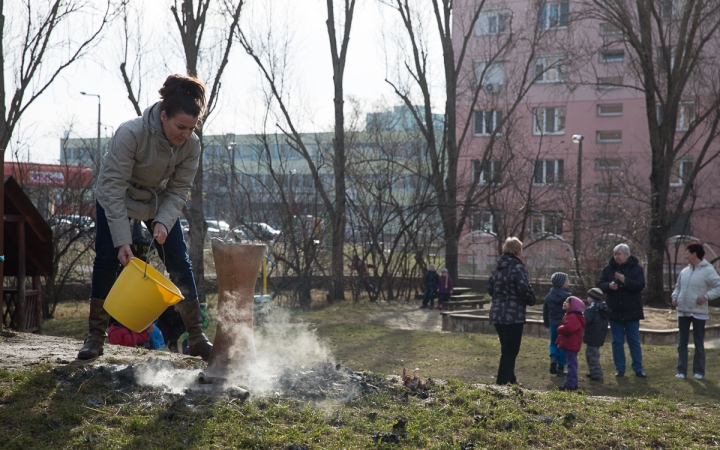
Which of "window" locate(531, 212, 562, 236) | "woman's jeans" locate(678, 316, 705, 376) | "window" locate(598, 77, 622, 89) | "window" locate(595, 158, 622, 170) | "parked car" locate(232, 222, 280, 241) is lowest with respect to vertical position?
"woman's jeans" locate(678, 316, 705, 376)

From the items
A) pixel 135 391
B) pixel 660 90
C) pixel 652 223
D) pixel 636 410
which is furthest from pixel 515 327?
pixel 660 90

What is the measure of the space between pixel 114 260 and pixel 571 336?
222 inches

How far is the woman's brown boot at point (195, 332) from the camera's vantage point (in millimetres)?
4832

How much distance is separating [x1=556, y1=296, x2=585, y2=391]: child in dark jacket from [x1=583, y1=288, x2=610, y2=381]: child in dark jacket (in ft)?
1.16

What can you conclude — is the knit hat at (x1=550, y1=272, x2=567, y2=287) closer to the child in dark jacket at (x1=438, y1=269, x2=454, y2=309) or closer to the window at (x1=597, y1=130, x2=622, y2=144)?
the child in dark jacket at (x1=438, y1=269, x2=454, y2=309)

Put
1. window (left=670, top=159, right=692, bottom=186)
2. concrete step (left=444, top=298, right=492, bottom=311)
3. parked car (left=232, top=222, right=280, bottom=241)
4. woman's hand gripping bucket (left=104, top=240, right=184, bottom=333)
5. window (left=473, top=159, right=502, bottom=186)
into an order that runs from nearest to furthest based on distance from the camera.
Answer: woman's hand gripping bucket (left=104, top=240, right=184, bottom=333)
concrete step (left=444, top=298, right=492, bottom=311)
parked car (left=232, top=222, right=280, bottom=241)
window (left=473, top=159, right=502, bottom=186)
window (left=670, top=159, right=692, bottom=186)

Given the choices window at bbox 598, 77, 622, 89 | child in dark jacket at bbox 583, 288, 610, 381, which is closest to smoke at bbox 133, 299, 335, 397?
child in dark jacket at bbox 583, 288, 610, 381

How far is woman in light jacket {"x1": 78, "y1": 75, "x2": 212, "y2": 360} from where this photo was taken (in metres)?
4.17

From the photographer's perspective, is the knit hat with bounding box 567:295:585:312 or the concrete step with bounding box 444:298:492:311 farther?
the concrete step with bounding box 444:298:492:311

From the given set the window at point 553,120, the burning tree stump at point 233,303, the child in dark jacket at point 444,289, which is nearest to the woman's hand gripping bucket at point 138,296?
the burning tree stump at point 233,303

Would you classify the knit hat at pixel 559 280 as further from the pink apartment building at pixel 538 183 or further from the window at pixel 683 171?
the window at pixel 683 171

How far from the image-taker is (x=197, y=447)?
337cm

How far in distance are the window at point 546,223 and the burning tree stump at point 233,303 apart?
16913 mm

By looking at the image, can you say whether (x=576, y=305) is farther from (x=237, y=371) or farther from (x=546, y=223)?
(x=546, y=223)
